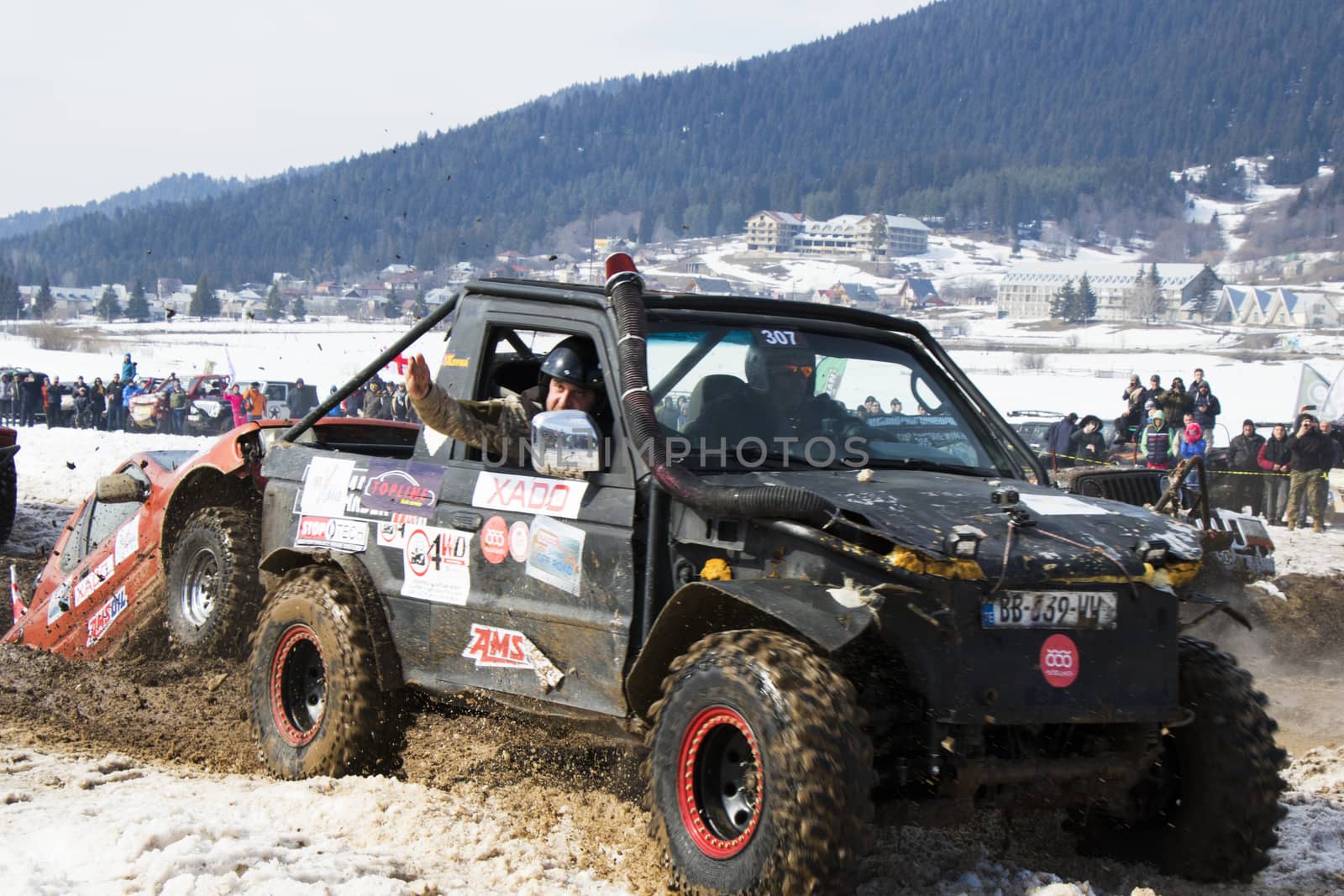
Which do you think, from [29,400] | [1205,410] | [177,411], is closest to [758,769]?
[1205,410]

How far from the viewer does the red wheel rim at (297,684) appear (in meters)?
5.93

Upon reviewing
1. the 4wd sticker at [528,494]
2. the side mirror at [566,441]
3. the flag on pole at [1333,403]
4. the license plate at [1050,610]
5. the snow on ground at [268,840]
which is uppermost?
the flag on pole at [1333,403]

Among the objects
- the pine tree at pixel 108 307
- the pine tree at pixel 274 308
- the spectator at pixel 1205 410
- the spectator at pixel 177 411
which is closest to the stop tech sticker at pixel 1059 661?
the spectator at pixel 1205 410

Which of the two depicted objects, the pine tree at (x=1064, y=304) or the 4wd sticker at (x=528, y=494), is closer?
the 4wd sticker at (x=528, y=494)

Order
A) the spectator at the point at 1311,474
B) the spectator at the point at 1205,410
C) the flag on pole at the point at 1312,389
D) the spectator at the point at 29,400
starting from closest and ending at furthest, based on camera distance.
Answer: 1. the spectator at the point at 1311,474
2. the spectator at the point at 1205,410
3. the flag on pole at the point at 1312,389
4. the spectator at the point at 29,400

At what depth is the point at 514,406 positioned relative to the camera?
546 cm

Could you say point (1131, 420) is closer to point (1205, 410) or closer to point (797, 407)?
point (1205, 410)

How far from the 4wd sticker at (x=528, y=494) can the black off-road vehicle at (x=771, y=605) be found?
0.01 meters

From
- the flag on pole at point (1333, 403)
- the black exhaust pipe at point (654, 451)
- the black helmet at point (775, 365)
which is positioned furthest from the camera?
the flag on pole at point (1333, 403)

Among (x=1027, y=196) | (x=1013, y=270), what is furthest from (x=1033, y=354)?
(x=1027, y=196)

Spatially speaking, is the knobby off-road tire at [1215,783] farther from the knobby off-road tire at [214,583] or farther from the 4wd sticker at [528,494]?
the knobby off-road tire at [214,583]

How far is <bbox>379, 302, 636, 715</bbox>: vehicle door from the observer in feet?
16.0

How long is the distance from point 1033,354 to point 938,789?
68611 millimetres

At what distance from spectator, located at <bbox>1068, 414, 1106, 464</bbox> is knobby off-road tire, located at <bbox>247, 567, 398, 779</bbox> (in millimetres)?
14893
